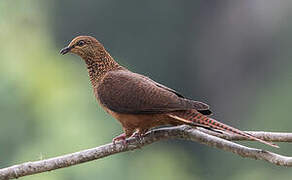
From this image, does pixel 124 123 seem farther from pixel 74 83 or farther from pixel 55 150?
pixel 74 83

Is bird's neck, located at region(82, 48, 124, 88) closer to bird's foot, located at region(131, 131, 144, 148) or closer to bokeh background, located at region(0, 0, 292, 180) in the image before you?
bird's foot, located at region(131, 131, 144, 148)

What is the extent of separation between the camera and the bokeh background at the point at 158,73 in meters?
20.5

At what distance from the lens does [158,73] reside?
32906mm

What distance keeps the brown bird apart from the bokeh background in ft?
38.8

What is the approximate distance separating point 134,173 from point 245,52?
13718 mm

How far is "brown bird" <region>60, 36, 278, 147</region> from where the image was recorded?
19.6ft

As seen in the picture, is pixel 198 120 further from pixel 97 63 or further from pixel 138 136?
pixel 97 63

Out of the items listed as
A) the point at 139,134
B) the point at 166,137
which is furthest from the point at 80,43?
the point at 166,137

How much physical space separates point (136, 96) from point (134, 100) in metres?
0.03

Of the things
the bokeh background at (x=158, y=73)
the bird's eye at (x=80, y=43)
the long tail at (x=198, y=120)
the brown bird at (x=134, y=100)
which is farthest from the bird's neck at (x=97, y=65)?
the bokeh background at (x=158, y=73)

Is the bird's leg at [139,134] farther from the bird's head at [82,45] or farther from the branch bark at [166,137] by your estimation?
the bird's head at [82,45]

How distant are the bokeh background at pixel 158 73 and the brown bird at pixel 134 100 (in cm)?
1184

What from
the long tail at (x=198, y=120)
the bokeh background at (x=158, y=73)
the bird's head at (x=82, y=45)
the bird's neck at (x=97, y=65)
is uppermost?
the bird's head at (x=82, y=45)

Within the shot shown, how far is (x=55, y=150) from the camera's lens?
1862 cm
